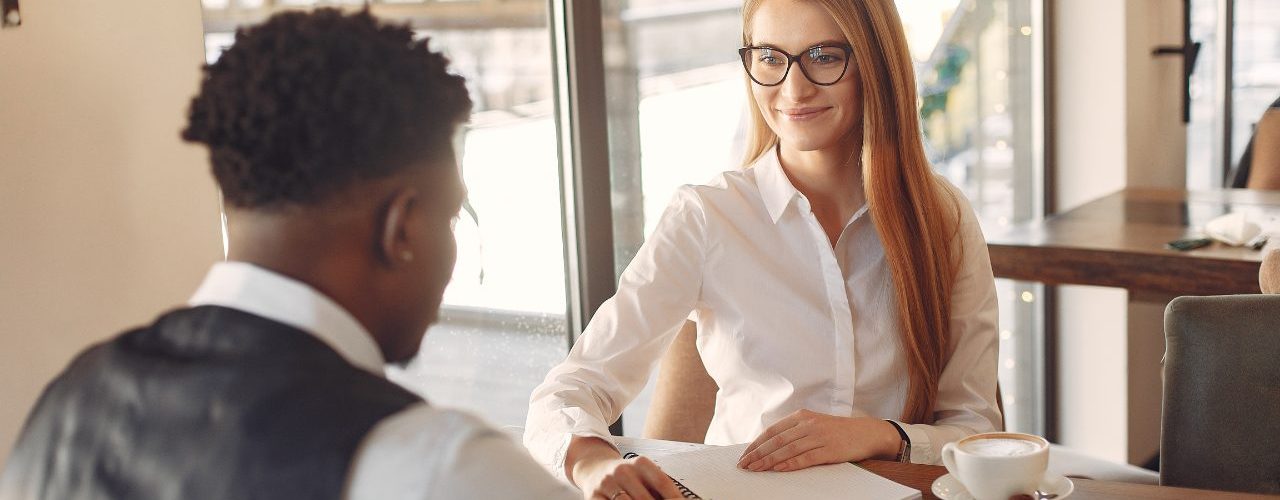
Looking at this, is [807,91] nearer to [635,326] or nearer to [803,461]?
[635,326]

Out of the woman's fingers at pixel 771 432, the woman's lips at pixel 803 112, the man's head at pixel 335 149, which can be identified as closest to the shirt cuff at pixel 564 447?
the woman's fingers at pixel 771 432

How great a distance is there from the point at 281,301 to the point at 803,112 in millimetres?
1057

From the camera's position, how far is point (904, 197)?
5.40 ft

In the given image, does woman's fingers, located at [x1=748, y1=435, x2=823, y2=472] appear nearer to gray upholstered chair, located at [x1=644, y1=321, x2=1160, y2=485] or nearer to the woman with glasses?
the woman with glasses

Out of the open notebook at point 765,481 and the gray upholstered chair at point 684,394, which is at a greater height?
the open notebook at point 765,481

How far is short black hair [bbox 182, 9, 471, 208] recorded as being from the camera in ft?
2.29

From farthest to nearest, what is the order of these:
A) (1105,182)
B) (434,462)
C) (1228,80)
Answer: (1228,80) < (1105,182) < (434,462)

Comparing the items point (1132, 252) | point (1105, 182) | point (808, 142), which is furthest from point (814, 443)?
point (1105, 182)

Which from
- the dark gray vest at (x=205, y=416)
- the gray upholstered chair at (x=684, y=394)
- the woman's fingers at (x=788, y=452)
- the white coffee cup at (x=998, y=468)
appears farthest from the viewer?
the gray upholstered chair at (x=684, y=394)

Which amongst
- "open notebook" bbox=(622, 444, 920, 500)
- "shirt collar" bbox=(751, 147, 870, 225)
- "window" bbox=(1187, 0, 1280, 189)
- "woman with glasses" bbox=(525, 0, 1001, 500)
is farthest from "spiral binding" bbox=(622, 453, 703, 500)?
"window" bbox=(1187, 0, 1280, 189)

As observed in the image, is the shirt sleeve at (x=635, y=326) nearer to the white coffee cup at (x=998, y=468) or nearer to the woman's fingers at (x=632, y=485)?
the woman's fingers at (x=632, y=485)

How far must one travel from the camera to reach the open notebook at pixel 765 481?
118 centimetres

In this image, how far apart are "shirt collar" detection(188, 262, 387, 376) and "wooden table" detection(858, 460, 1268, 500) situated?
0.68m

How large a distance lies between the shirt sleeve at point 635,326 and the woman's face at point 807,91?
182 mm
